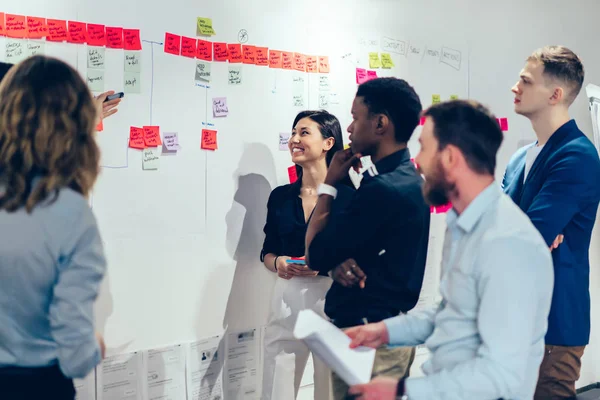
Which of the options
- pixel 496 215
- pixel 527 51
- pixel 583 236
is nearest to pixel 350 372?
pixel 496 215

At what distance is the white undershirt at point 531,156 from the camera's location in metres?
2.14

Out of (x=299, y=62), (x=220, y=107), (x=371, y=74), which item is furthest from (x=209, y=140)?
(x=371, y=74)

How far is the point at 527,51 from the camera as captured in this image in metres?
4.01

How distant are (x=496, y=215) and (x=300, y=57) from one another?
1938 mm

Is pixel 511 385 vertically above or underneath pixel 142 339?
above

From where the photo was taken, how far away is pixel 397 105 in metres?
1.95

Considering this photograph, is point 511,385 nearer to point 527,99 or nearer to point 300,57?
point 527,99

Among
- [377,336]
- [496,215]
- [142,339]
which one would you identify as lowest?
[142,339]

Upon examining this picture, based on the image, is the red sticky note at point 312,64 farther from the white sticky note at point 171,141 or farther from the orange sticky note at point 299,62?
the white sticky note at point 171,141

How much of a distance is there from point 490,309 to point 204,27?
197 centimetres

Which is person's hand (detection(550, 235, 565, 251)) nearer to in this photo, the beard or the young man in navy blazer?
the young man in navy blazer

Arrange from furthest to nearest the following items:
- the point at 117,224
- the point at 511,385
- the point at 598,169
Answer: the point at 117,224
the point at 598,169
the point at 511,385

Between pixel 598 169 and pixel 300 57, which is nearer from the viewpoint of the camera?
pixel 598 169

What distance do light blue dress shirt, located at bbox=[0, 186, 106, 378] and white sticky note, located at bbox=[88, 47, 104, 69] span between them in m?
1.33
